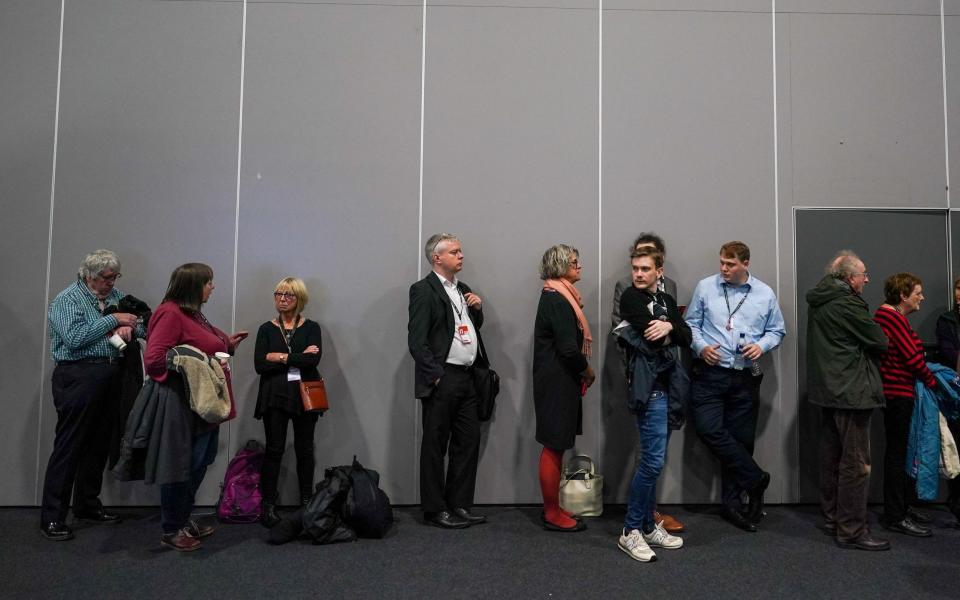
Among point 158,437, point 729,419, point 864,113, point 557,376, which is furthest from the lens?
point 864,113

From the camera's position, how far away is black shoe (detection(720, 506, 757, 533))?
11.6 feet

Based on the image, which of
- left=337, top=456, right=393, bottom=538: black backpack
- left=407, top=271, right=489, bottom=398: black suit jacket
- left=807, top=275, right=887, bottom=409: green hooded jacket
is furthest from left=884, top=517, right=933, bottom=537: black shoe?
left=337, top=456, right=393, bottom=538: black backpack

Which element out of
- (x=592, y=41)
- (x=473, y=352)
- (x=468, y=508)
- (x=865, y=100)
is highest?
(x=592, y=41)

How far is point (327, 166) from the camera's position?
4.17 m

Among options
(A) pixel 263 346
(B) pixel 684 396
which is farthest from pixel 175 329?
(B) pixel 684 396

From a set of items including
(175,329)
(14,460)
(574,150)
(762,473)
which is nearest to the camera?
(175,329)

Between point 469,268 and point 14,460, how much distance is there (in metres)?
3.34

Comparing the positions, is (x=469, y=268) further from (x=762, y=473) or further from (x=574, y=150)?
(x=762, y=473)

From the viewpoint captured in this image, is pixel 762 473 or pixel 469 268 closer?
pixel 762 473

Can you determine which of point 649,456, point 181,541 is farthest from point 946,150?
point 181,541

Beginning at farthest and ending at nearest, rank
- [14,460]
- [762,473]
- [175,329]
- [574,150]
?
[574,150] → [14,460] → [762,473] → [175,329]

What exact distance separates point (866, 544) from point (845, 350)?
1048mm

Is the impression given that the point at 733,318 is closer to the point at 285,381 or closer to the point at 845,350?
the point at 845,350

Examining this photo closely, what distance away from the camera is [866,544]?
320 centimetres
